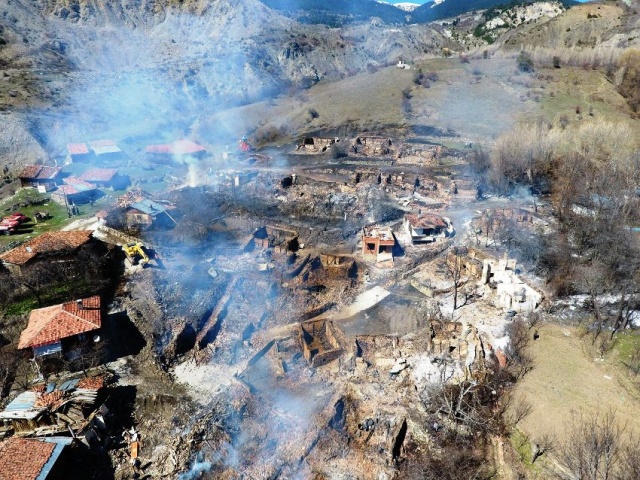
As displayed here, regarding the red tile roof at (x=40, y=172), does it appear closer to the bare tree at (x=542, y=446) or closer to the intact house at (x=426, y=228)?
the intact house at (x=426, y=228)

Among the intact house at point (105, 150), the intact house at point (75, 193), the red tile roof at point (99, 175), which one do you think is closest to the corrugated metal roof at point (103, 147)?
the intact house at point (105, 150)

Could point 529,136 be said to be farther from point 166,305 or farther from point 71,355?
point 71,355

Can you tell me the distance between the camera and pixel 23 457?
11758 millimetres

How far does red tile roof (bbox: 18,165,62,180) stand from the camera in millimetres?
31688

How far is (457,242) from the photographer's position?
2456 cm

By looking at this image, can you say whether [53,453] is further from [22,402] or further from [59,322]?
[59,322]

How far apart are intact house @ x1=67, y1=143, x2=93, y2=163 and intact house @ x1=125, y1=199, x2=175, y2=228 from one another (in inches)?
514

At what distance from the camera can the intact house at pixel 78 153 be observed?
1393 inches

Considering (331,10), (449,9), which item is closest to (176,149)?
(331,10)

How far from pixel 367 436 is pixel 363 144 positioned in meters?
31.9

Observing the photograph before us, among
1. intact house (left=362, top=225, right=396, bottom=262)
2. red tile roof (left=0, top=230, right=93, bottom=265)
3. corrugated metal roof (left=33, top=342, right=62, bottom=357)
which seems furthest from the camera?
intact house (left=362, top=225, right=396, bottom=262)

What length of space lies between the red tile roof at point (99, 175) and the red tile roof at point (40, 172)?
189 centimetres

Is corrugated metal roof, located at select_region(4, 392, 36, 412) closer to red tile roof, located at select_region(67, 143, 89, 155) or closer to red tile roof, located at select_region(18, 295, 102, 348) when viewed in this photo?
red tile roof, located at select_region(18, 295, 102, 348)

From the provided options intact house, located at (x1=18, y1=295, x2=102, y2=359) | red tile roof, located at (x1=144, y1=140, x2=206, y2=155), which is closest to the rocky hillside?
red tile roof, located at (x1=144, y1=140, x2=206, y2=155)
